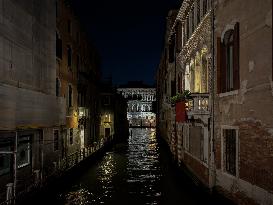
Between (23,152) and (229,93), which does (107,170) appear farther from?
(229,93)

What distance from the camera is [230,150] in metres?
12.7

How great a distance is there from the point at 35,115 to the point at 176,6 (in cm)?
2418

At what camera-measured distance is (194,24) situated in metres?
19.1

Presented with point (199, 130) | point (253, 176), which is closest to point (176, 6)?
point (199, 130)

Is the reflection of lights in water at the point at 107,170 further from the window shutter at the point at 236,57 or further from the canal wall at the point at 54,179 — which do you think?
the window shutter at the point at 236,57

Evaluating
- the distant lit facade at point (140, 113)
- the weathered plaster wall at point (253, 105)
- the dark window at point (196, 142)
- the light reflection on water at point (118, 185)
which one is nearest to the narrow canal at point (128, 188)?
the light reflection on water at point (118, 185)

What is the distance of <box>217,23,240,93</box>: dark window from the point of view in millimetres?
12289

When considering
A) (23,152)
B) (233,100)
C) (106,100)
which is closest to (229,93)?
(233,100)

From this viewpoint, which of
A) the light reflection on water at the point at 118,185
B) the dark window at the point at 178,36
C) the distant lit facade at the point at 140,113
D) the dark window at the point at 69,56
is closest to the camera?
the light reflection on water at the point at 118,185

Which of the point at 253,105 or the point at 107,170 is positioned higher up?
the point at 253,105

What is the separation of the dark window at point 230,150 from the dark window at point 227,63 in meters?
1.55

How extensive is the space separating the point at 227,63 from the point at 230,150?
3183 mm

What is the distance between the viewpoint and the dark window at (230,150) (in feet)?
40.6

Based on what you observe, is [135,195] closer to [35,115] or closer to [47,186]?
[47,186]
